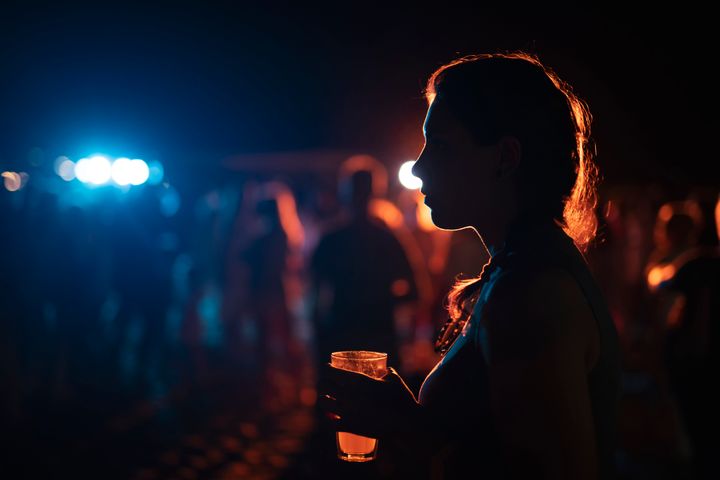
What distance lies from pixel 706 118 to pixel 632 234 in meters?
6.70

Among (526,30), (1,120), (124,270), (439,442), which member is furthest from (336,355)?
(1,120)

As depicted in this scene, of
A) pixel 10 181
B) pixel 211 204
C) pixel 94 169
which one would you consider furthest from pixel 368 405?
pixel 94 169

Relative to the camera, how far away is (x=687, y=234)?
5988 millimetres

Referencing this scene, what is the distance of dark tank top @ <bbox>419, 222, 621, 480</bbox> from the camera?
129cm

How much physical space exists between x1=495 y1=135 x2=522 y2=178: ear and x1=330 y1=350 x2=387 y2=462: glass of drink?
68 cm

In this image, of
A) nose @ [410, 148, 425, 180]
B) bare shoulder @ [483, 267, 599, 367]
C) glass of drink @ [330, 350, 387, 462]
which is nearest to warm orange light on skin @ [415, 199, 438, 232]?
glass of drink @ [330, 350, 387, 462]

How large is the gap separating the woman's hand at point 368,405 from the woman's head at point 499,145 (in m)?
0.49

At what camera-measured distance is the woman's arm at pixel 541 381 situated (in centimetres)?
113

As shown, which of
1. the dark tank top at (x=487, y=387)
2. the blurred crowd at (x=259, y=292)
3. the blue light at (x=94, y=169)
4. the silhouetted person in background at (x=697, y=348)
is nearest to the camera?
the dark tank top at (x=487, y=387)

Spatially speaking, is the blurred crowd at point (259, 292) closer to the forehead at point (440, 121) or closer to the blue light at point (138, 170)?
the forehead at point (440, 121)

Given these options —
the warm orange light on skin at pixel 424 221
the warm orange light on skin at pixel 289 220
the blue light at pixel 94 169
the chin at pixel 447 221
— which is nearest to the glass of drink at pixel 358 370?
the chin at pixel 447 221

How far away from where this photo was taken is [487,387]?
50.9 inches

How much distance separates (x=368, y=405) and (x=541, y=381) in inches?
21.1

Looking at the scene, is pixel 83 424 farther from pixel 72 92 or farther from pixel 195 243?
pixel 72 92
